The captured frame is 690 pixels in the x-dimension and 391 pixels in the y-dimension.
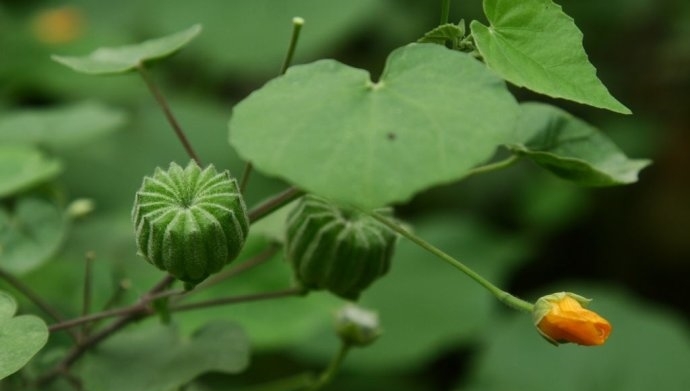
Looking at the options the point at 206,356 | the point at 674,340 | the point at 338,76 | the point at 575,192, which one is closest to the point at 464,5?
the point at 575,192

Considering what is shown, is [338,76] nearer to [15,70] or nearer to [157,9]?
[15,70]

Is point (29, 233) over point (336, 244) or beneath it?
beneath

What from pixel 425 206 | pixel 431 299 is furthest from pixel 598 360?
pixel 425 206

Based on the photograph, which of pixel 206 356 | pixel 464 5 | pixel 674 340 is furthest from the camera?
pixel 464 5

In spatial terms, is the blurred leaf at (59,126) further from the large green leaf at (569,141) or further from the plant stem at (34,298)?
the large green leaf at (569,141)

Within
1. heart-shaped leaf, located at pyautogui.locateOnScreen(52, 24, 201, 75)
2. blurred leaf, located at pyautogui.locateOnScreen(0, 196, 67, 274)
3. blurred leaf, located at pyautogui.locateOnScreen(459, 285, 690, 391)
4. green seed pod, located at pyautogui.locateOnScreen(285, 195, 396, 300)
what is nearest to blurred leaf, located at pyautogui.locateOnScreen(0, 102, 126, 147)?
blurred leaf, located at pyautogui.locateOnScreen(0, 196, 67, 274)

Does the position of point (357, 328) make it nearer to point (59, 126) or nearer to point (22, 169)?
point (22, 169)

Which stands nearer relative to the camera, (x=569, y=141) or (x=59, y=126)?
(x=569, y=141)

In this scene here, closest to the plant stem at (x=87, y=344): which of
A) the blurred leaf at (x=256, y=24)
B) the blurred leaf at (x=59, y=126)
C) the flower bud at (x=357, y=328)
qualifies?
the flower bud at (x=357, y=328)
